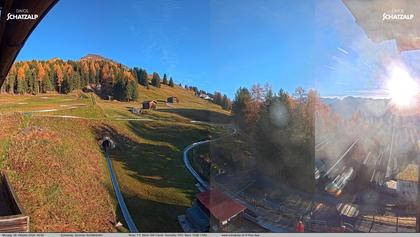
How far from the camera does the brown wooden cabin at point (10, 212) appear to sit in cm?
312

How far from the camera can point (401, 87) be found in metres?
3.16

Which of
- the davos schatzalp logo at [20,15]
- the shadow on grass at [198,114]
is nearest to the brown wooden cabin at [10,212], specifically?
the davos schatzalp logo at [20,15]

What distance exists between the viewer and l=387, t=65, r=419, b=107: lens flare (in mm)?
3139

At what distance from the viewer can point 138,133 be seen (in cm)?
344

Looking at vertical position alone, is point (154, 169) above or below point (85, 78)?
below

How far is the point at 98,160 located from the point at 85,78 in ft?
2.68

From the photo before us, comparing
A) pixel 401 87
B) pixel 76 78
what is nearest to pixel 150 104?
pixel 76 78

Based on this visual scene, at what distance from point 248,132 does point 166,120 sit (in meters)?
0.83

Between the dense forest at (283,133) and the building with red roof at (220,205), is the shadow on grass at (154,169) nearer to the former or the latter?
the building with red roof at (220,205)

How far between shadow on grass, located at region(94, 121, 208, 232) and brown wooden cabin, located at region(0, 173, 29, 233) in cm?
83

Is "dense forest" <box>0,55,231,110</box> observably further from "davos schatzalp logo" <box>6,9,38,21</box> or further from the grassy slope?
"davos schatzalp logo" <box>6,9,38,21</box>

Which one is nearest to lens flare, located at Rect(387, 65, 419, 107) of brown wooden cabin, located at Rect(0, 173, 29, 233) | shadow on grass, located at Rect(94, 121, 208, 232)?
shadow on grass, located at Rect(94, 121, 208, 232)

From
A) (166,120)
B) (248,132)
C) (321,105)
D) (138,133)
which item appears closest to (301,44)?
(321,105)

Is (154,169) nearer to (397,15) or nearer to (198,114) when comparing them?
(198,114)
